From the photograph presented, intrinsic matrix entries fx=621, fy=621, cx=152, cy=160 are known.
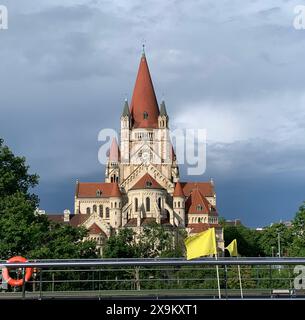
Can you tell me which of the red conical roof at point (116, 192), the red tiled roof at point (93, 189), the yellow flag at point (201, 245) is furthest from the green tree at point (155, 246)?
the red tiled roof at point (93, 189)

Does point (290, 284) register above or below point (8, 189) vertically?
below

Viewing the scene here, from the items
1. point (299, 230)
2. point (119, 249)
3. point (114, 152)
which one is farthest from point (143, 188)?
point (119, 249)

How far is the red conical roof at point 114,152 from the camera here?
120250 mm

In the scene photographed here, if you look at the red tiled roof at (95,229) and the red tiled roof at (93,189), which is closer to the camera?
the red tiled roof at (95,229)

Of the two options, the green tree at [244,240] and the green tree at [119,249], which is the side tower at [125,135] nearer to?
the green tree at [244,240]

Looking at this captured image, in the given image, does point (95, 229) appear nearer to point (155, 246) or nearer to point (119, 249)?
point (155, 246)

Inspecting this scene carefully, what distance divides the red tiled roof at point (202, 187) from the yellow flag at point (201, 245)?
347 ft

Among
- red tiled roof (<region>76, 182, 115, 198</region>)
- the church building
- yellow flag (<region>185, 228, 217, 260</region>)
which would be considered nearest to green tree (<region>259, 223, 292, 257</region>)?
the church building

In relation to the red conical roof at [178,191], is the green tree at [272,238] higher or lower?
lower

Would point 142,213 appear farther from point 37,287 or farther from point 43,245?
point 37,287

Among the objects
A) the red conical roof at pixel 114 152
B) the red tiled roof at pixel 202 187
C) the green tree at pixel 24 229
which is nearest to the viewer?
the green tree at pixel 24 229

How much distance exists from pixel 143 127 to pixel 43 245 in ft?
256
